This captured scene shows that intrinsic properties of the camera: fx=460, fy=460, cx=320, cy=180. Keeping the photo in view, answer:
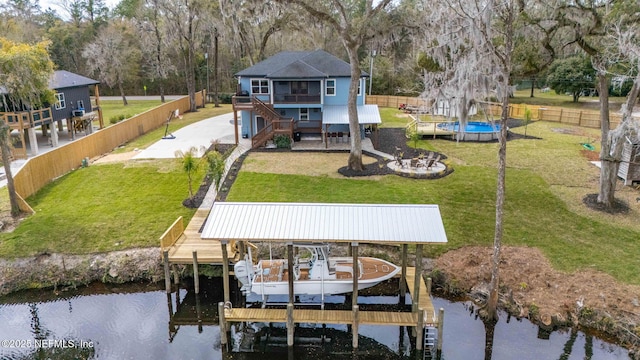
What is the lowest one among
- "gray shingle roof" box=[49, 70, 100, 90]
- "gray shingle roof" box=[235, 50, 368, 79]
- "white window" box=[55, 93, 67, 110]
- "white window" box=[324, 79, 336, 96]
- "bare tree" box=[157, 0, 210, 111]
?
"white window" box=[55, 93, 67, 110]

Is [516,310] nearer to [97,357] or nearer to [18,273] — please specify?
[97,357]

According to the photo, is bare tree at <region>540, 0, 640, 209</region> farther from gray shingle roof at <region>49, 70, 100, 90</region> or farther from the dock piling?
gray shingle roof at <region>49, 70, 100, 90</region>

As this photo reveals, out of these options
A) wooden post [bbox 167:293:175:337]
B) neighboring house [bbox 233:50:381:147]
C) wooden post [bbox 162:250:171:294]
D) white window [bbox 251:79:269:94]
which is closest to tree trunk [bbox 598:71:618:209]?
neighboring house [bbox 233:50:381:147]

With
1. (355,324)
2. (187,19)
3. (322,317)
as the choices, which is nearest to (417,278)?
(355,324)

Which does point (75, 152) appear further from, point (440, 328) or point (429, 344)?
point (440, 328)

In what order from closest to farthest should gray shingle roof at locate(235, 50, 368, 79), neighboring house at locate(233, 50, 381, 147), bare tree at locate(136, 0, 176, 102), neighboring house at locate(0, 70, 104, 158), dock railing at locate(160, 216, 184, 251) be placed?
dock railing at locate(160, 216, 184, 251) → neighboring house at locate(0, 70, 104, 158) → neighboring house at locate(233, 50, 381, 147) → gray shingle roof at locate(235, 50, 368, 79) → bare tree at locate(136, 0, 176, 102)

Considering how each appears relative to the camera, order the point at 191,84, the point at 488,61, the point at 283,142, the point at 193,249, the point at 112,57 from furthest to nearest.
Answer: the point at 112,57 → the point at 191,84 → the point at 283,142 → the point at 193,249 → the point at 488,61
